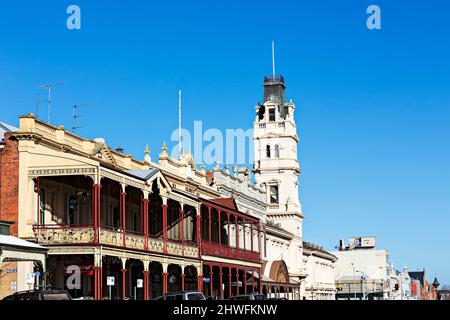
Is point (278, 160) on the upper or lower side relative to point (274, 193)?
upper

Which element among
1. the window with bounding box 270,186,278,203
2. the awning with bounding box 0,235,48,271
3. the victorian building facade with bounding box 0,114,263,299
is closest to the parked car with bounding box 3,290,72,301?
the awning with bounding box 0,235,48,271

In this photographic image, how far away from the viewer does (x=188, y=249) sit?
149 ft

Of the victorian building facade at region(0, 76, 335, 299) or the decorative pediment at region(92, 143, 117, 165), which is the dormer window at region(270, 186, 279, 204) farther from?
the decorative pediment at region(92, 143, 117, 165)

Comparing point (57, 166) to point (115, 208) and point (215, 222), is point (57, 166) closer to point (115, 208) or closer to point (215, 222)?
point (115, 208)

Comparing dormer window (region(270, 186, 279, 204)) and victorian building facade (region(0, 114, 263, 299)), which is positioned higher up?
dormer window (region(270, 186, 279, 204))

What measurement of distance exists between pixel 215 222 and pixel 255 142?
4465 cm

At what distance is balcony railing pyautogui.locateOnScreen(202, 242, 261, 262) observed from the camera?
161ft

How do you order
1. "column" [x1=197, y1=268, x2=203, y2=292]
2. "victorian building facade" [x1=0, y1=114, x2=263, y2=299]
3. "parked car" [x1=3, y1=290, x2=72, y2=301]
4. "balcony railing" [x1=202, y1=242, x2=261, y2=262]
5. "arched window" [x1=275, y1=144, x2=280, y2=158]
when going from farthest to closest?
1. "arched window" [x1=275, y1=144, x2=280, y2=158]
2. "balcony railing" [x1=202, y1=242, x2=261, y2=262]
3. "column" [x1=197, y1=268, x2=203, y2=292]
4. "victorian building facade" [x1=0, y1=114, x2=263, y2=299]
5. "parked car" [x1=3, y1=290, x2=72, y2=301]

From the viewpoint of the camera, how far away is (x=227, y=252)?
5278cm

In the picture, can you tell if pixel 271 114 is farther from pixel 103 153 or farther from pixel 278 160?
pixel 103 153

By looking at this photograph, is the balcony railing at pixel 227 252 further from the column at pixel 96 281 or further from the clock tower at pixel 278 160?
the clock tower at pixel 278 160

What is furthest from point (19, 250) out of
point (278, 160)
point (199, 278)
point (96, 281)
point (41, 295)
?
point (278, 160)
